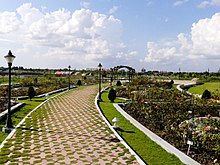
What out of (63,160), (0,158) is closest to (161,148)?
(63,160)

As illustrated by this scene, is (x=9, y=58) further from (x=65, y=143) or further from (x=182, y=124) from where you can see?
(x=182, y=124)

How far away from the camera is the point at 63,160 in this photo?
21.4ft

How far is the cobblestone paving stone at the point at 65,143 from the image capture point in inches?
260

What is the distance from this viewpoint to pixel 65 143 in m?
7.95

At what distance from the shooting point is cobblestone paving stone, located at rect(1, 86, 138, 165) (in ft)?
21.6

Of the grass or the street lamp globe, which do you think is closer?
the grass

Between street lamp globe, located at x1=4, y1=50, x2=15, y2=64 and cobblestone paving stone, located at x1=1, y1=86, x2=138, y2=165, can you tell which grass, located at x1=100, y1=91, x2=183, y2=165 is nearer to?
cobblestone paving stone, located at x1=1, y1=86, x2=138, y2=165

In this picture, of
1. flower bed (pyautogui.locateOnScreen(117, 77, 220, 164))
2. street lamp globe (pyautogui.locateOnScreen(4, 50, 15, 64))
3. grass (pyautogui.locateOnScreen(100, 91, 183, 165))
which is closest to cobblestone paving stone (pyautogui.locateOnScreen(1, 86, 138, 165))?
grass (pyautogui.locateOnScreen(100, 91, 183, 165))

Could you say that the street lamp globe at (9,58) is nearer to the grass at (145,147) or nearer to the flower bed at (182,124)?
the grass at (145,147)

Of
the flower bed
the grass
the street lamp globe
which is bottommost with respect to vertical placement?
the grass

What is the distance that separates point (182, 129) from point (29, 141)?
426cm

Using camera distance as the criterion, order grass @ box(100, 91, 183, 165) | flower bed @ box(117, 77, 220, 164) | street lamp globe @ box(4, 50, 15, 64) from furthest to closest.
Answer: street lamp globe @ box(4, 50, 15, 64)
flower bed @ box(117, 77, 220, 164)
grass @ box(100, 91, 183, 165)

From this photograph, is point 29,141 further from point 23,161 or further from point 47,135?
point 23,161

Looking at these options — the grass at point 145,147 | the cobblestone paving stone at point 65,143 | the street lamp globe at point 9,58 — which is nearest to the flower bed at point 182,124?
the grass at point 145,147
